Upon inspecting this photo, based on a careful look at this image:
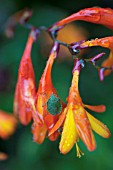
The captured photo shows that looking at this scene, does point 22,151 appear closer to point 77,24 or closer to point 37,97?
point 77,24

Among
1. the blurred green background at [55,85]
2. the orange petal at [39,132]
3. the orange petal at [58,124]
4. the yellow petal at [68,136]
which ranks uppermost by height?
the orange petal at [58,124]

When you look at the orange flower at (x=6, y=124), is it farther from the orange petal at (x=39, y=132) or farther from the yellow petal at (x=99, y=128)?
the yellow petal at (x=99, y=128)

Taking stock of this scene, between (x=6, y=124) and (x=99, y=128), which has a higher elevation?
(x=99, y=128)

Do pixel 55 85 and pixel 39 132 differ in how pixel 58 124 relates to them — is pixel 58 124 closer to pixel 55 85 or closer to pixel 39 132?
pixel 39 132

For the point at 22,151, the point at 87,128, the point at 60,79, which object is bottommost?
the point at 22,151

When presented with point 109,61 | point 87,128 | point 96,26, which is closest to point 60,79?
point 96,26

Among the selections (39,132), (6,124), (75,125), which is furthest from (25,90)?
(6,124)

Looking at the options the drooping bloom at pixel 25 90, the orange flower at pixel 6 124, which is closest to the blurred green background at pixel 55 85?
the orange flower at pixel 6 124
